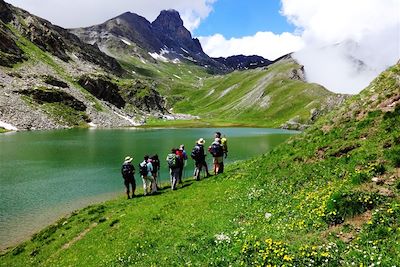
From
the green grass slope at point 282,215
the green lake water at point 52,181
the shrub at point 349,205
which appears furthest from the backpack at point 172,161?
the shrub at point 349,205

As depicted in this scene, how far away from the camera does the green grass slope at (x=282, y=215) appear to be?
15516 mm

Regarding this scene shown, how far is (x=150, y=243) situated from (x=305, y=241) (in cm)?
1007

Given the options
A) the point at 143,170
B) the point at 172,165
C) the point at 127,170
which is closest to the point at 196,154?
the point at 172,165

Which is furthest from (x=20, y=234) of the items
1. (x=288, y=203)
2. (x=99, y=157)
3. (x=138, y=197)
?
(x=99, y=157)

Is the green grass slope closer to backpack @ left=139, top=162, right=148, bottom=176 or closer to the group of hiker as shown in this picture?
the group of hiker

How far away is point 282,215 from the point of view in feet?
67.0

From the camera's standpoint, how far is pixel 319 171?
24.0 metres

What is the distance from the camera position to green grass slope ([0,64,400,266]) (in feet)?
50.9

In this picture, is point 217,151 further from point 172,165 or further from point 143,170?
point 143,170

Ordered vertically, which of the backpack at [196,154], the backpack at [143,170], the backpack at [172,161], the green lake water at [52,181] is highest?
the backpack at [196,154]

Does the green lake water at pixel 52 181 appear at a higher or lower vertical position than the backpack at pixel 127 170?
lower

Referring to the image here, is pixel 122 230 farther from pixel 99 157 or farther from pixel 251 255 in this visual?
pixel 99 157

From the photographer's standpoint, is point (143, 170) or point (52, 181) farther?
point (52, 181)

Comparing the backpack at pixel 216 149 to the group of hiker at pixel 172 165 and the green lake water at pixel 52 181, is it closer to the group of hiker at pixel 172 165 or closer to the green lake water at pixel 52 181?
the group of hiker at pixel 172 165
